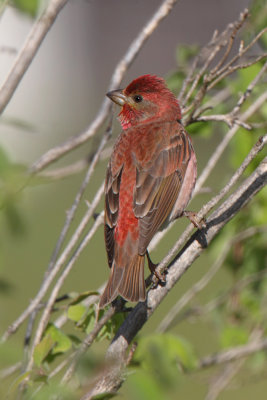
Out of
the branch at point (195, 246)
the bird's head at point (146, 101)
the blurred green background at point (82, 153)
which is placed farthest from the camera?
the bird's head at point (146, 101)

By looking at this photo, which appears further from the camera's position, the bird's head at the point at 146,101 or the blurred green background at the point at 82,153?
the bird's head at the point at 146,101

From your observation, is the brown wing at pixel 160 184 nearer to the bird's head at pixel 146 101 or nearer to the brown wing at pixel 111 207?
the brown wing at pixel 111 207

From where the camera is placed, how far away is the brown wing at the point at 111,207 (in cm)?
364

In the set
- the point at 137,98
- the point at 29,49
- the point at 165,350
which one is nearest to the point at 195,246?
the point at 165,350

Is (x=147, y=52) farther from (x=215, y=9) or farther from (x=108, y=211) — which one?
(x=108, y=211)

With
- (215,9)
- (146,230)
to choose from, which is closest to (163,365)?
(146,230)

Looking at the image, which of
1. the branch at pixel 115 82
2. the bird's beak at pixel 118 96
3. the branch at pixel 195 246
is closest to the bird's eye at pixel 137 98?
the bird's beak at pixel 118 96

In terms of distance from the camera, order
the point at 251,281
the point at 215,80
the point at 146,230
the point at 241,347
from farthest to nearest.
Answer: the point at 251,281 < the point at 241,347 < the point at 215,80 < the point at 146,230

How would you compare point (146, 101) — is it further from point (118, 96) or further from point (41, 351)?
point (41, 351)

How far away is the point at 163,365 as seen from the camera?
2783mm

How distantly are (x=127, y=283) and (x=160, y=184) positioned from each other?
79cm

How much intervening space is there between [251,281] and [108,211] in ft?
5.19

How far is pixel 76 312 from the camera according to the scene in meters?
3.29

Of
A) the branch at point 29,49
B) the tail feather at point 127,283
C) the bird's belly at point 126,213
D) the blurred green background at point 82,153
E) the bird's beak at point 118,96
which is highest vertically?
the branch at point 29,49
